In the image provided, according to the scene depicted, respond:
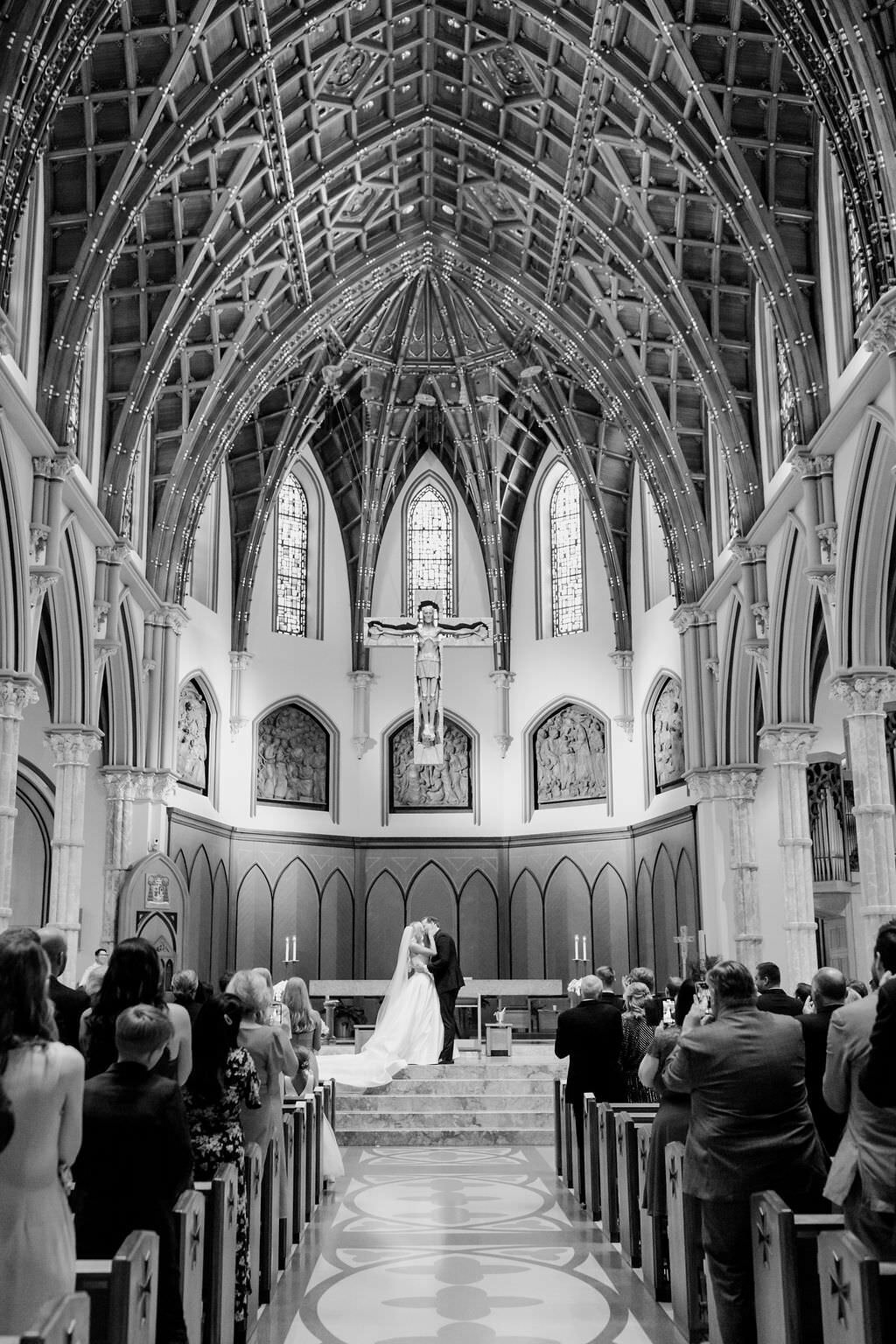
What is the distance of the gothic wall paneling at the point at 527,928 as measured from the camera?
26.3 meters

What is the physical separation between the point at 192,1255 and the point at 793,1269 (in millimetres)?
2418

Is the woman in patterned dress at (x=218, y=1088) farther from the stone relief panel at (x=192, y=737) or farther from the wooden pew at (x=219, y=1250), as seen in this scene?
the stone relief panel at (x=192, y=737)

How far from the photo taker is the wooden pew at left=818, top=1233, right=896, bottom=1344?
4.00 meters

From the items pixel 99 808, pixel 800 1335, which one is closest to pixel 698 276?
pixel 99 808

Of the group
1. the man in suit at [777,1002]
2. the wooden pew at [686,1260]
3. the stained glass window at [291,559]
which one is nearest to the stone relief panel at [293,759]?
the stained glass window at [291,559]

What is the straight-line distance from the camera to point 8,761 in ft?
45.5

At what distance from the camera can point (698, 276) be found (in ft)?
62.3

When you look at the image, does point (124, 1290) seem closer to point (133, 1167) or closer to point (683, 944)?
point (133, 1167)

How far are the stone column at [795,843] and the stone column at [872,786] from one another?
3.28 meters

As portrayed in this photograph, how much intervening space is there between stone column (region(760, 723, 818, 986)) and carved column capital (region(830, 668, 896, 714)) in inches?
137

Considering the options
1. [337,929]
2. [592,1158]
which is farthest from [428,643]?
[592,1158]

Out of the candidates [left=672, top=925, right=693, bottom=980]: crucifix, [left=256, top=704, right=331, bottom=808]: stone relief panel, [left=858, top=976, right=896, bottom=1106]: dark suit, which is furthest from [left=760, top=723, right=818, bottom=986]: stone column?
[left=858, top=976, right=896, bottom=1106]: dark suit

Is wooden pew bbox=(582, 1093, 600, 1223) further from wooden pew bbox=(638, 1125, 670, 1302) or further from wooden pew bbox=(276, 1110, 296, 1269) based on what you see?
wooden pew bbox=(276, 1110, 296, 1269)

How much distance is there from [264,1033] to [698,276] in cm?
1497
